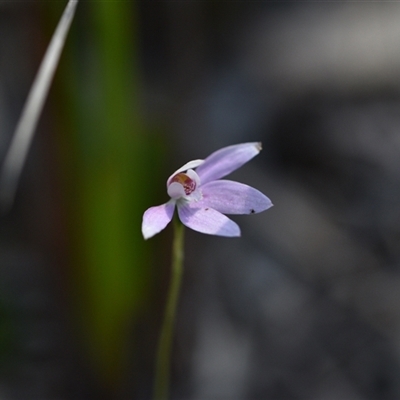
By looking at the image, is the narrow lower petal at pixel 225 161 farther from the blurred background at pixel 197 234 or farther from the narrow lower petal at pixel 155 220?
the blurred background at pixel 197 234

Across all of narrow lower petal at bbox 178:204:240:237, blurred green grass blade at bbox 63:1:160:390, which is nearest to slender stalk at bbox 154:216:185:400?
narrow lower petal at bbox 178:204:240:237

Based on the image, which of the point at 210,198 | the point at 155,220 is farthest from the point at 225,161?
the point at 155,220

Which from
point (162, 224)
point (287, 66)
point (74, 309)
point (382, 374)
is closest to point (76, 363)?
point (74, 309)

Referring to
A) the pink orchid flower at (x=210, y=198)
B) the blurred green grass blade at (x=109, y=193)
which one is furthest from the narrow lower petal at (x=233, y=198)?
the blurred green grass blade at (x=109, y=193)

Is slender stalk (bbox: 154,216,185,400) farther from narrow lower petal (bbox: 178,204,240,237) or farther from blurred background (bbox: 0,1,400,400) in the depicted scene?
blurred background (bbox: 0,1,400,400)

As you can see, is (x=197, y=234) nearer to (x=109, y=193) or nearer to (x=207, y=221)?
(x=109, y=193)

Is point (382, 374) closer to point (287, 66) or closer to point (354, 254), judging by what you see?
point (354, 254)
